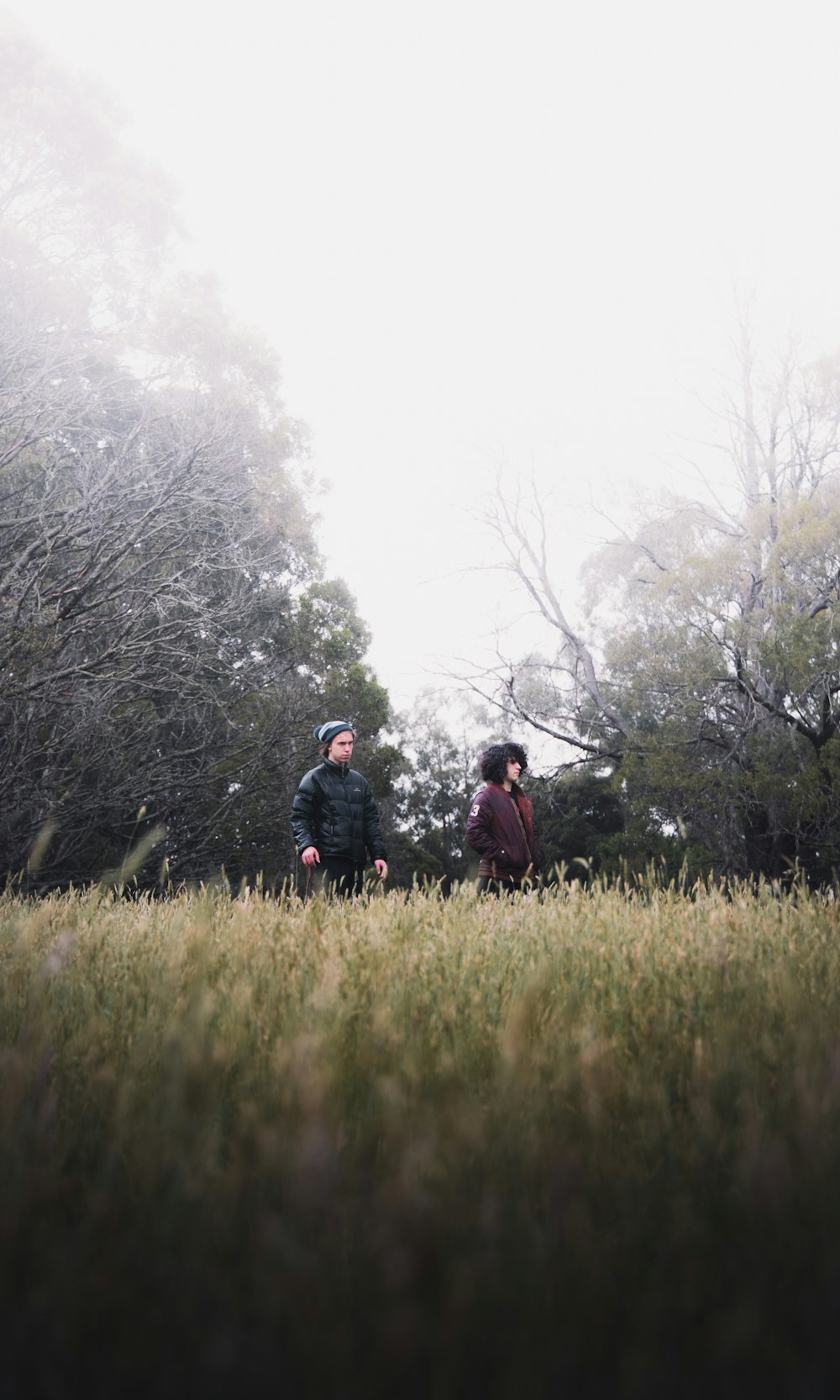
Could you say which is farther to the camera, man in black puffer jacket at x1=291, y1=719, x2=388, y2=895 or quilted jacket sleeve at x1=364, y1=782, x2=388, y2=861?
quilted jacket sleeve at x1=364, y1=782, x2=388, y2=861

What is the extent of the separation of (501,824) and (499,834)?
83 millimetres

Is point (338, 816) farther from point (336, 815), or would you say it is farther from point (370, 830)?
point (370, 830)

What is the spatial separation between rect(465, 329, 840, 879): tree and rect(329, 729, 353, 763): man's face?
799 cm

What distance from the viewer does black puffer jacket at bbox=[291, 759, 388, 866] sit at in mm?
6508

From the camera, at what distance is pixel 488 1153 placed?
1.37 meters

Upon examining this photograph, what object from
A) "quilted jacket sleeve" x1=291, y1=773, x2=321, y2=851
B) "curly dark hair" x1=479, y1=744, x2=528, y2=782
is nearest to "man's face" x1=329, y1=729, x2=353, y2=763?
"quilted jacket sleeve" x1=291, y1=773, x2=321, y2=851

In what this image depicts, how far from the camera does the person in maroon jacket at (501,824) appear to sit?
6.54 meters

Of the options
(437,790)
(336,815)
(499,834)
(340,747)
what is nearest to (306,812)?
(336,815)

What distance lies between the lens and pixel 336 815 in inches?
259

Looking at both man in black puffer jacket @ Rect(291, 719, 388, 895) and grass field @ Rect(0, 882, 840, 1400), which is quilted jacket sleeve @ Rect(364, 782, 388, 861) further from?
grass field @ Rect(0, 882, 840, 1400)

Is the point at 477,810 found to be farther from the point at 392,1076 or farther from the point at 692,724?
the point at 692,724

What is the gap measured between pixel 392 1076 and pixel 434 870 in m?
24.6

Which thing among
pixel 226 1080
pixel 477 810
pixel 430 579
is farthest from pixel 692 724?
pixel 226 1080

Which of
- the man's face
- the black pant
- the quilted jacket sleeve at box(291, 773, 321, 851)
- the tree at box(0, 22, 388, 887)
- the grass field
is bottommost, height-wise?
the grass field
